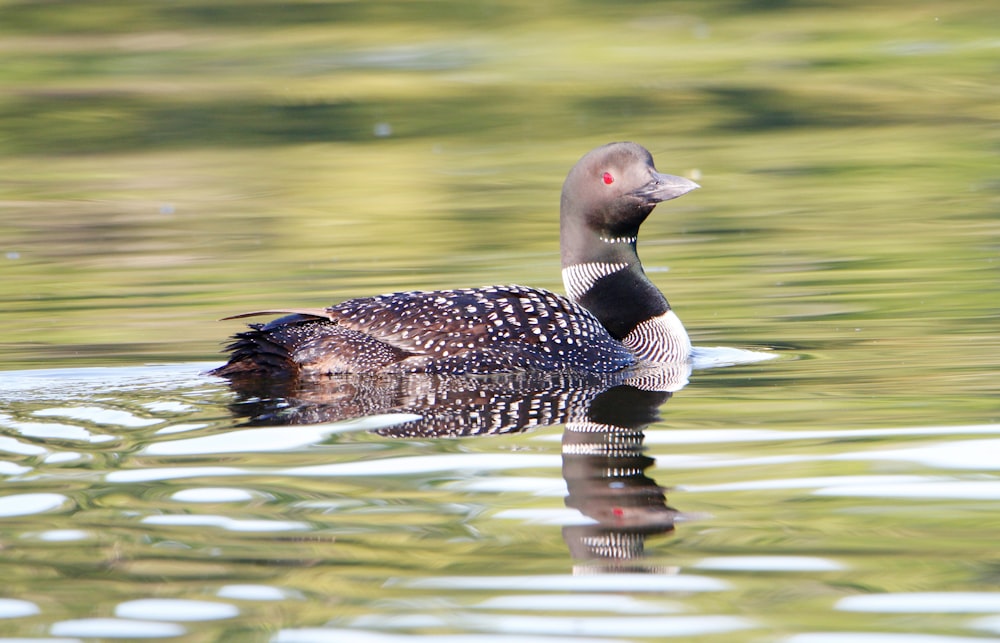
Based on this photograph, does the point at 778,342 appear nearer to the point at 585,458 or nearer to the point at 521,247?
the point at 585,458

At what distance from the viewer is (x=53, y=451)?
523 cm

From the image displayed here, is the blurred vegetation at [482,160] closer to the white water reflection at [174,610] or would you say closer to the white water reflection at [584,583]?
the white water reflection at [584,583]

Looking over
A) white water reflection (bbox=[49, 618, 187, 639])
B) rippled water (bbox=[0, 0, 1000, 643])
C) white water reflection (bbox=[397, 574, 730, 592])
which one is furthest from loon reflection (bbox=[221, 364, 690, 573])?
white water reflection (bbox=[49, 618, 187, 639])

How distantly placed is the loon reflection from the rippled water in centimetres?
2

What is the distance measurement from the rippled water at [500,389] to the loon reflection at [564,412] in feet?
0.07

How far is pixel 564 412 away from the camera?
19.3 ft

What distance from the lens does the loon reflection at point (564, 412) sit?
14.8 ft

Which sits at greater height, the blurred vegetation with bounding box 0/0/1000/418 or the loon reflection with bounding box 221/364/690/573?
the blurred vegetation with bounding box 0/0/1000/418

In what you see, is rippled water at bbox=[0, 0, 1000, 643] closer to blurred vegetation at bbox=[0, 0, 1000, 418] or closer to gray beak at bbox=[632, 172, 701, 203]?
blurred vegetation at bbox=[0, 0, 1000, 418]

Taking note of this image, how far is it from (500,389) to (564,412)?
0.46 meters

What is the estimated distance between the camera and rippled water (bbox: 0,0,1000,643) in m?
3.80

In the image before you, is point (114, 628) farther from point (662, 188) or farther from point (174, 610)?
point (662, 188)

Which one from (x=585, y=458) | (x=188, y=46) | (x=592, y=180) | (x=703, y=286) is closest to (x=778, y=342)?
(x=592, y=180)

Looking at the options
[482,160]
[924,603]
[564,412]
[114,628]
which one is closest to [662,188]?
[564,412]
